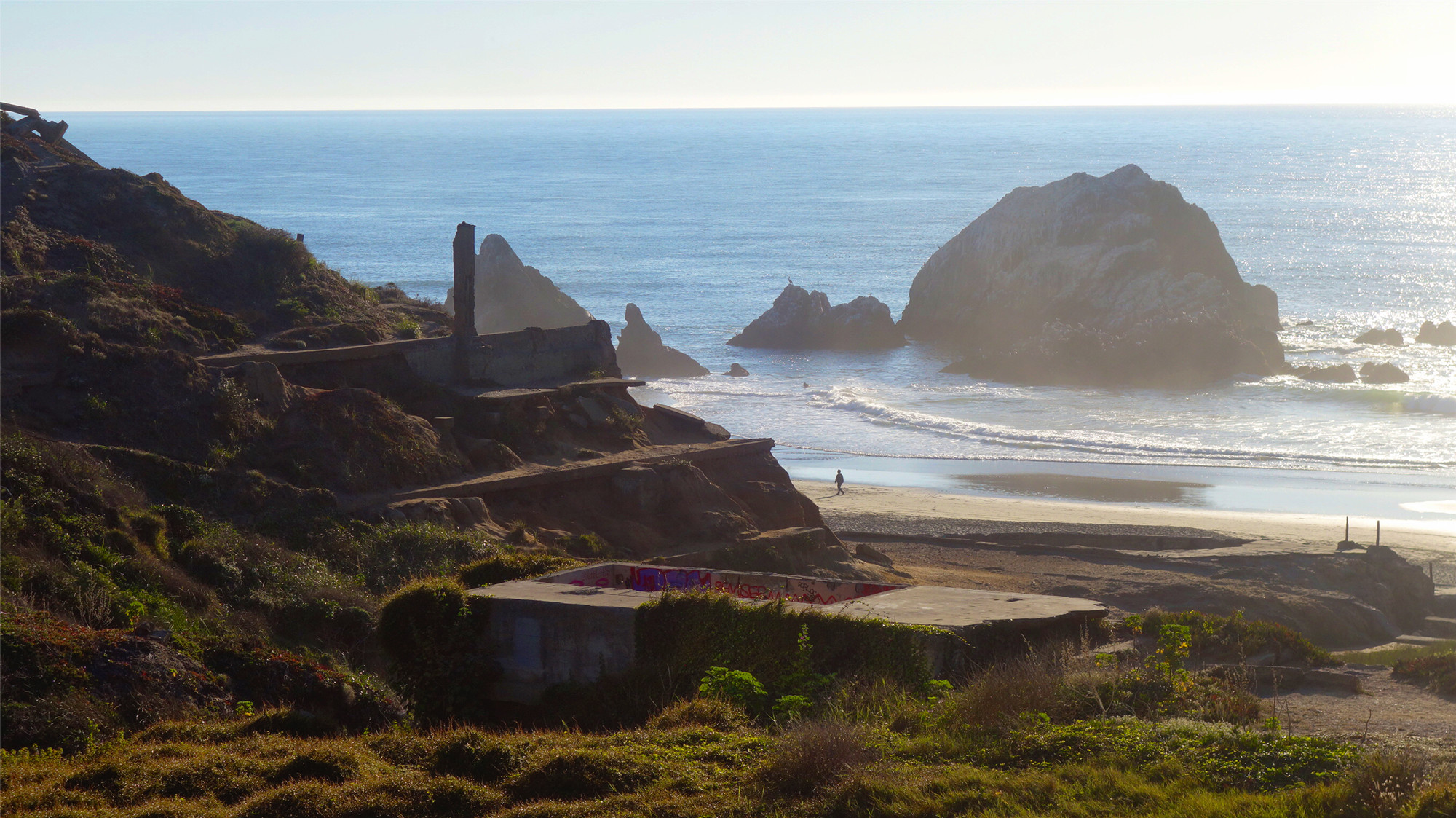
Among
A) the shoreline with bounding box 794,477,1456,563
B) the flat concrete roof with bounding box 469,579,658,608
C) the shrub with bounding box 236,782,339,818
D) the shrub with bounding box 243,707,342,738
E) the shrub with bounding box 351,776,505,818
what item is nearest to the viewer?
the shrub with bounding box 236,782,339,818

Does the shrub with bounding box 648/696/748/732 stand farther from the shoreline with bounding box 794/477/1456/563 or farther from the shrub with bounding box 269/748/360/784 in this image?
the shoreline with bounding box 794/477/1456/563

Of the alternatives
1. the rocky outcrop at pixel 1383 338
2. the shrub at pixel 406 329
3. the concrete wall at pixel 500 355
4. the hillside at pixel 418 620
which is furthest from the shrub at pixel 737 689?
the rocky outcrop at pixel 1383 338

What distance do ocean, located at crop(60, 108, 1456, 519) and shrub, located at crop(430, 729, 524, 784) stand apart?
1105 inches

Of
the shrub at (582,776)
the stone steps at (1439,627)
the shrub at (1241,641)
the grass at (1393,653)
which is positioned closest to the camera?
the shrub at (582,776)

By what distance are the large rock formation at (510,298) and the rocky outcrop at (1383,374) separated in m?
36.0

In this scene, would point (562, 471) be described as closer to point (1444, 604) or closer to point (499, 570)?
point (499, 570)

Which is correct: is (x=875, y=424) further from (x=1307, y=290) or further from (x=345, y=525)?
(x=1307, y=290)

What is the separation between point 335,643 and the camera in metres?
15.9

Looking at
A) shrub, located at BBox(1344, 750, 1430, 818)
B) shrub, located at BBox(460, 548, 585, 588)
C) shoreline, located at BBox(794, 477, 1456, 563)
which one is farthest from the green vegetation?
shrub, located at BBox(460, 548, 585, 588)

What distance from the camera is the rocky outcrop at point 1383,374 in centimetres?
5225

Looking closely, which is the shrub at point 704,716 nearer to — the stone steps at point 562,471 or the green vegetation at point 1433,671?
the green vegetation at point 1433,671

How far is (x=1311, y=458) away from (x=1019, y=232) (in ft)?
97.9

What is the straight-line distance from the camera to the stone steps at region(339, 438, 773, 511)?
20.5 meters

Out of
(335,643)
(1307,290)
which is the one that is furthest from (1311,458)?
(1307,290)
